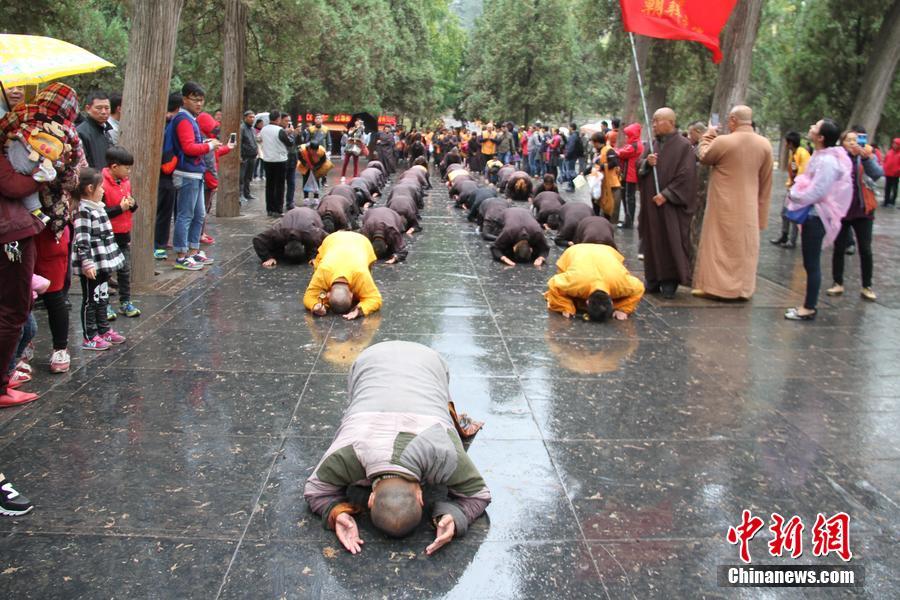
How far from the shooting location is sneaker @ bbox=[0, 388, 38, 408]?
473cm

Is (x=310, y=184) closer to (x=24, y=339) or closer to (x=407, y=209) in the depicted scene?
(x=407, y=209)

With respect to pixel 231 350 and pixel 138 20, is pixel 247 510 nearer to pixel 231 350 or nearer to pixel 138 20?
pixel 231 350

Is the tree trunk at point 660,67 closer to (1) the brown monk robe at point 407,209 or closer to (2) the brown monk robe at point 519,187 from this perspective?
(2) the brown monk robe at point 519,187

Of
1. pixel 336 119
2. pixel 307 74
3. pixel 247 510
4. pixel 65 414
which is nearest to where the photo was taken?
pixel 247 510

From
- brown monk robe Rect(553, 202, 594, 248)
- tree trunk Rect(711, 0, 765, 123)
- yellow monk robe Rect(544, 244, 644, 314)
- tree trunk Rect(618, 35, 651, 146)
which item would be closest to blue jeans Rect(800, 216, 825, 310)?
yellow monk robe Rect(544, 244, 644, 314)

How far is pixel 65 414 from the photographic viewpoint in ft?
15.3

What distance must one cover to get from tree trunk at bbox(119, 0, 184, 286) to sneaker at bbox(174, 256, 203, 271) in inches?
39.2

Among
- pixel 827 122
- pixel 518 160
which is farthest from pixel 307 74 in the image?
pixel 827 122

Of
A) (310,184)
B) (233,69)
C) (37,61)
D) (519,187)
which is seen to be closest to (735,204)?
(37,61)

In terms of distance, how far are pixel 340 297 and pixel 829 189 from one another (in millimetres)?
4657

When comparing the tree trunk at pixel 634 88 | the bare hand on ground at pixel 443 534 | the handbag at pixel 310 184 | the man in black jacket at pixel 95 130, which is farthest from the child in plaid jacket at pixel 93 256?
the tree trunk at pixel 634 88

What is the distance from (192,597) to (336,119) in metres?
38.0

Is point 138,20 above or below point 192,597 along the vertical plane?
above

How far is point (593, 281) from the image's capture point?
7152 millimetres
